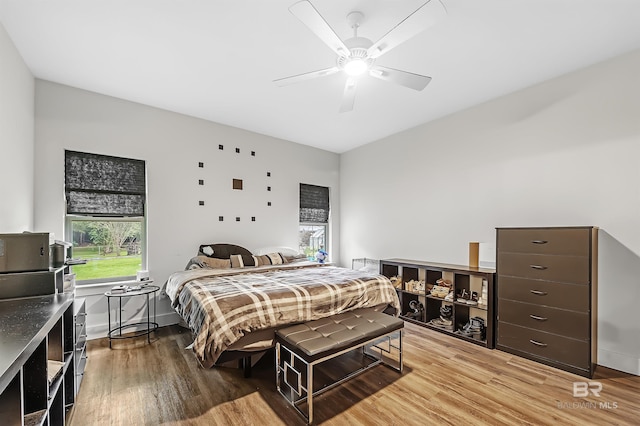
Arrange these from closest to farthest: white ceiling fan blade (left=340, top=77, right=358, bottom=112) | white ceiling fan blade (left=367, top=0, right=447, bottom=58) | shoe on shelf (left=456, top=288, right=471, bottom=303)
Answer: white ceiling fan blade (left=367, top=0, right=447, bottom=58), white ceiling fan blade (left=340, top=77, right=358, bottom=112), shoe on shelf (left=456, top=288, right=471, bottom=303)

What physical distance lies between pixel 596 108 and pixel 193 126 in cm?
467

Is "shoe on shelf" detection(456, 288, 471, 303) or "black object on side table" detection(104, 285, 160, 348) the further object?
"shoe on shelf" detection(456, 288, 471, 303)

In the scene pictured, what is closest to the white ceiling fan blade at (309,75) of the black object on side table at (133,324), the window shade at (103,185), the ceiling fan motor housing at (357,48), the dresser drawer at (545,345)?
the ceiling fan motor housing at (357,48)

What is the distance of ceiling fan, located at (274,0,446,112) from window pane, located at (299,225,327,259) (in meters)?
3.17

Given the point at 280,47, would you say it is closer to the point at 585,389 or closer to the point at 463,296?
the point at 463,296

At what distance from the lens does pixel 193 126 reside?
4.15 m

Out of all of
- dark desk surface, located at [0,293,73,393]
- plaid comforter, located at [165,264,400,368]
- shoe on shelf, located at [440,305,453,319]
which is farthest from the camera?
shoe on shelf, located at [440,305,453,319]

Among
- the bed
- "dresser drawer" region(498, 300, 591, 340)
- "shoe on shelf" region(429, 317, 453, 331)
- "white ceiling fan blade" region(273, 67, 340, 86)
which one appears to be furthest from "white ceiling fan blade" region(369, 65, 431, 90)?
"shoe on shelf" region(429, 317, 453, 331)

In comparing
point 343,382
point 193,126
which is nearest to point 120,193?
point 193,126

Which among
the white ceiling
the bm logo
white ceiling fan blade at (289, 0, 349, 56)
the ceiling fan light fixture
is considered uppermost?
the white ceiling

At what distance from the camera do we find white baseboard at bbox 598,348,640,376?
8.37 feet

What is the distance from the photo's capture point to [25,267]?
184 cm

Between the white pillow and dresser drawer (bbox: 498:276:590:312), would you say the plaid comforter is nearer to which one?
the white pillow

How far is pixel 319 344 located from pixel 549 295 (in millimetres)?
2265
